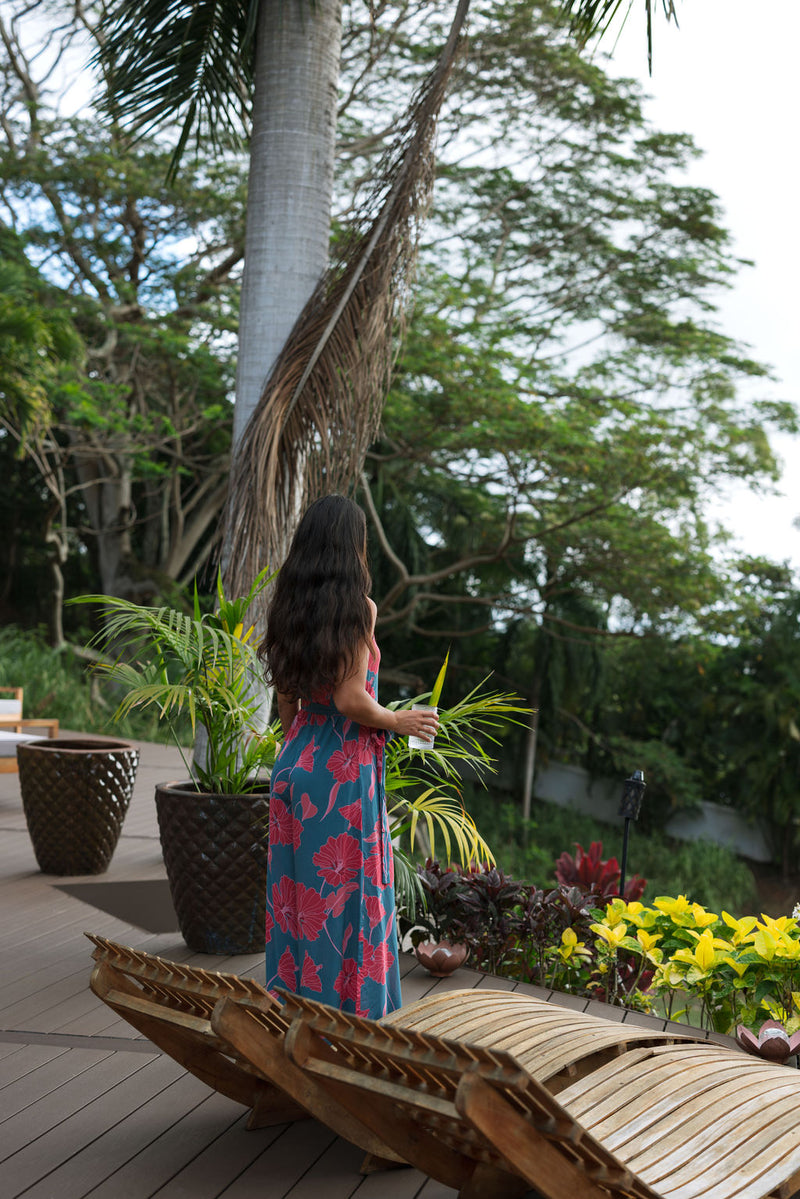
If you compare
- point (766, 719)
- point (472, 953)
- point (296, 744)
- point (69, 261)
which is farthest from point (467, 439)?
point (296, 744)

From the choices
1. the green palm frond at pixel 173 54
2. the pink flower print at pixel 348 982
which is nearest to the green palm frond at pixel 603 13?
the green palm frond at pixel 173 54

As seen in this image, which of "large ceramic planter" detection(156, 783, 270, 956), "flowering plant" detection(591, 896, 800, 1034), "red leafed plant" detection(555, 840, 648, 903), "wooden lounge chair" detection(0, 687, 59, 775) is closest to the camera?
"flowering plant" detection(591, 896, 800, 1034)

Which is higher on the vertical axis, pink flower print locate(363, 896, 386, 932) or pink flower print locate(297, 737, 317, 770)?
pink flower print locate(297, 737, 317, 770)

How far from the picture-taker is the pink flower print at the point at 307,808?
2.59 meters

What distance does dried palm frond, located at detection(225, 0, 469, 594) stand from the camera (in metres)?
4.53

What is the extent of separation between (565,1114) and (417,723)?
1.19 metres

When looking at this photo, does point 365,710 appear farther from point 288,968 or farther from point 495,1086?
point 495,1086

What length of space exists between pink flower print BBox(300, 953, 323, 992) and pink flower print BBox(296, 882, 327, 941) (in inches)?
2.2

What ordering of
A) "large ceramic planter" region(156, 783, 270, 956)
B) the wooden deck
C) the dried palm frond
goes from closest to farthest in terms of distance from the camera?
the wooden deck → "large ceramic planter" region(156, 783, 270, 956) → the dried palm frond

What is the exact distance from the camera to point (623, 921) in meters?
3.80

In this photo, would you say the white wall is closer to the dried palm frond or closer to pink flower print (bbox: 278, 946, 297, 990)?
the dried palm frond

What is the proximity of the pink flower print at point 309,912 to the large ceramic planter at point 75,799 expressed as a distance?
7.89 feet

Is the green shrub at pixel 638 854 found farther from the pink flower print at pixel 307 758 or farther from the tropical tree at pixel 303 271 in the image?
the pink flower print at pixel 307 758

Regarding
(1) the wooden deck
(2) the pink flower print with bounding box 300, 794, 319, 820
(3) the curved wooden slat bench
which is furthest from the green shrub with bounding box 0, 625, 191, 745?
(3) the curved wooden slat bench
